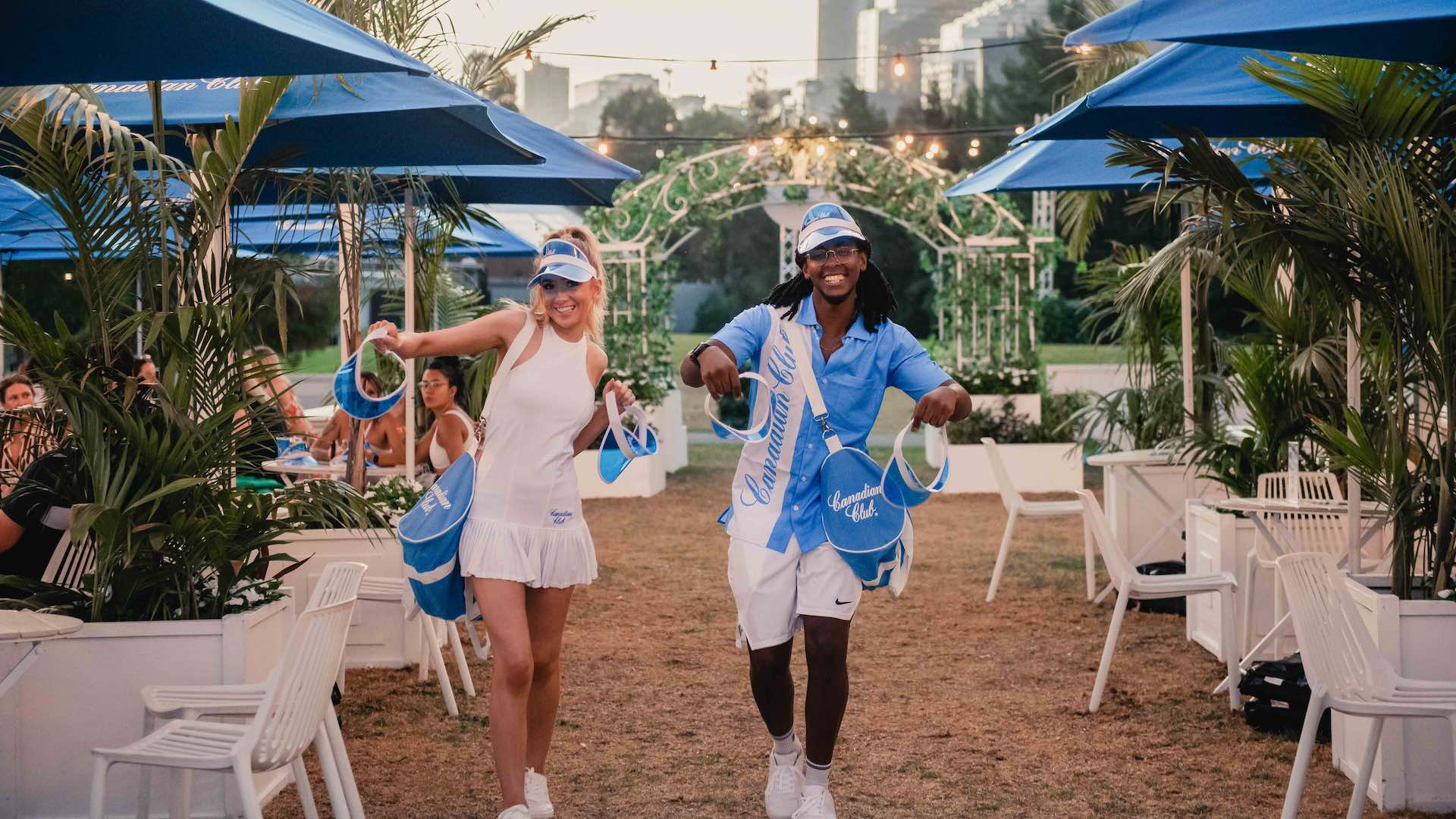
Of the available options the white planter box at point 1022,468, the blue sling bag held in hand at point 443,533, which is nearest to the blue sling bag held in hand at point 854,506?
the blue sling bag held in hand at point 443,533

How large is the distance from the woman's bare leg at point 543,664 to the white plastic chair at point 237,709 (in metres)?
0.55

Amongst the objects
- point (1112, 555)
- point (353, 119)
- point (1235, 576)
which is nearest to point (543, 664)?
point (353, 119)

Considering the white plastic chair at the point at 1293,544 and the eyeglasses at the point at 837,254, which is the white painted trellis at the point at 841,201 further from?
the eyeglasses at the point at 837,254

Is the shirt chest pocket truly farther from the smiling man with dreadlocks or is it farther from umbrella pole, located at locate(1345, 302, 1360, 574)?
umbrella pole, located at locate(1345, 302, 1360, 574)

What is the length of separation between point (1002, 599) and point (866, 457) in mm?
4601

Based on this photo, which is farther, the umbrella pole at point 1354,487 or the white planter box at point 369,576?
the white planter box at point 369,576

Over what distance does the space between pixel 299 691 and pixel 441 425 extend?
409 centimetres

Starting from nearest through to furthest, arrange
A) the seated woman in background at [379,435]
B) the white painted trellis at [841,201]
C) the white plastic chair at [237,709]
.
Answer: the white plastic chair at [237,709] < the seated woman in background at [379,435] < the white painted trellis at [841,201]

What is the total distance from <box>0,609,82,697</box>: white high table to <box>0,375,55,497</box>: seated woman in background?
81cm

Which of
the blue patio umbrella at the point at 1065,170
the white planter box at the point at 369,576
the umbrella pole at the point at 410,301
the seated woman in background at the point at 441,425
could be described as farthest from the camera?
the blue patio umbrella at the point at 1065,170

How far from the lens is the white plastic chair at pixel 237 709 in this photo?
140 inches

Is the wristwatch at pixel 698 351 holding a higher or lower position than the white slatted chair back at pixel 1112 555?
higher

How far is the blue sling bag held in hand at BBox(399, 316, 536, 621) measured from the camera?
3951 mm

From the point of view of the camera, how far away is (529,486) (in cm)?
402
